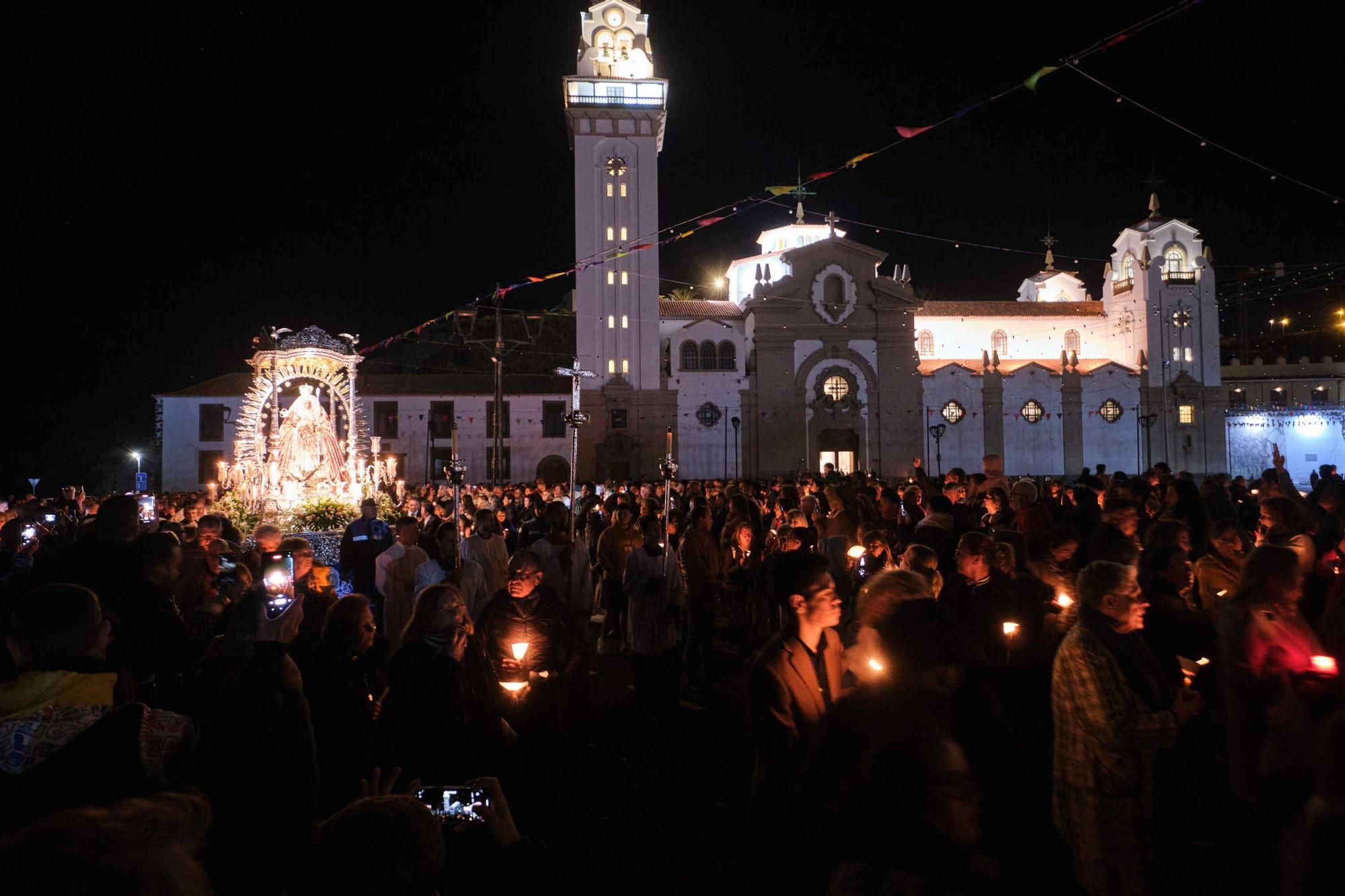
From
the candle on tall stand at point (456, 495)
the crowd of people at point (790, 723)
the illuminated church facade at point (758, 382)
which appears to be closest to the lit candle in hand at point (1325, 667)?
the crowd of people at point (790, 723)

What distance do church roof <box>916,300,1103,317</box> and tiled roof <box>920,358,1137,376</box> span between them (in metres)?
2.68

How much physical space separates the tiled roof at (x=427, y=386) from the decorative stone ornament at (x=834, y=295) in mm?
14238

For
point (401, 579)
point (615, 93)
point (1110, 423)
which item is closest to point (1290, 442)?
point (1110, 423)

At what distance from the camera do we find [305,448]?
61.0 feet

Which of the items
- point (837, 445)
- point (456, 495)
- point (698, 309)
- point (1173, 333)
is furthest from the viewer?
point (1173, 333)

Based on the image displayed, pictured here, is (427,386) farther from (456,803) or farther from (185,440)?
(456,803)

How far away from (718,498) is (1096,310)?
153 feet

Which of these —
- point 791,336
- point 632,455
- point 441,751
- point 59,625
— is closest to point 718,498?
point 441,751

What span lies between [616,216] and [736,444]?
1326 cm

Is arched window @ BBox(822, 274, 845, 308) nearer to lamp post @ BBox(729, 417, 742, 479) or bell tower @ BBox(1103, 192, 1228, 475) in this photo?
lamp post @ BBox(729, 417, 742, 479)

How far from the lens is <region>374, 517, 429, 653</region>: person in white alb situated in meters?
8.05

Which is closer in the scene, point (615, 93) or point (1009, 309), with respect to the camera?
point (615, 93)

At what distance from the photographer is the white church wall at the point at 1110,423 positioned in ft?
161

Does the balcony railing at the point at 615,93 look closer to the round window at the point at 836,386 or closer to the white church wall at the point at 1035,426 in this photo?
the round window at the point at 836,386
